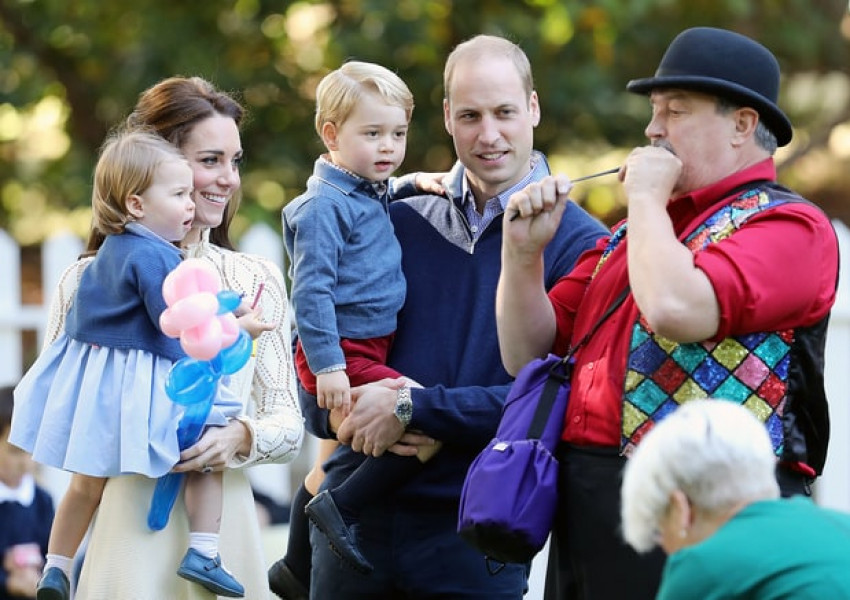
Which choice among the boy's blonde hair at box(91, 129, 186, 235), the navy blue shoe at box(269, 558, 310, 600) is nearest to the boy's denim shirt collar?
the boy's blonde hair at box(91, 129, 186, 235)

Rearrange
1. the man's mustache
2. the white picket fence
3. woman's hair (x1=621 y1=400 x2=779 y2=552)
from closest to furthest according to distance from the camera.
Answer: woman's hair (x1=621 y1=400 x2=779 y2=552) < the man's mustache < the white picket fence

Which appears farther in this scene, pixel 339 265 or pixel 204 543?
pixel 339 265

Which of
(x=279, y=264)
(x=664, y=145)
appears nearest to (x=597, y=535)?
(x=664, y=145)

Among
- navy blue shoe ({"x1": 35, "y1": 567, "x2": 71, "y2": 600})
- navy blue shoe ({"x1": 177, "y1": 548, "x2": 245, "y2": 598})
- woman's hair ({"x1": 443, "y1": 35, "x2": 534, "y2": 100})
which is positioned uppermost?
woman's hair ({"x1": 443, "y1": 35, "x2": 534, "y2": 100})

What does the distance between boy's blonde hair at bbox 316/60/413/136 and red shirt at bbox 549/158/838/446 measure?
76 centimetres

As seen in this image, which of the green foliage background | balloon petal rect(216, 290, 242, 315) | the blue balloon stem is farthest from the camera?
the green foliage background

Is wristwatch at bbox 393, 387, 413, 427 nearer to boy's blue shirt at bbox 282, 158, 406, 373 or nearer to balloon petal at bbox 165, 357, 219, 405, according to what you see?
boy's blue shirt at bbox 282, 158, 406, 373

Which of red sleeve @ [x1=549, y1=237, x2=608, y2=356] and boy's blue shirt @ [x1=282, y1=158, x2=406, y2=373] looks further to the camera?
boy's blue shirt @ [x1=282, y1=158, x2=406, y2=373]

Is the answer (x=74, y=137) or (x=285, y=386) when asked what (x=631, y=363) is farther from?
(x=74, y=137)

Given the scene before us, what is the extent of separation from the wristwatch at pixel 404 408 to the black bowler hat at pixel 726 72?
923mm

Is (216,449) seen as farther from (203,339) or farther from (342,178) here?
(342,178)

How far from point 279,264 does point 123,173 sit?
333cm

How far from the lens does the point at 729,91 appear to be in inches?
134

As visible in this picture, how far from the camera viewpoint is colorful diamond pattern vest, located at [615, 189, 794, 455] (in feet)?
10.9
